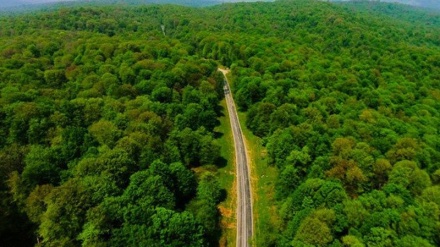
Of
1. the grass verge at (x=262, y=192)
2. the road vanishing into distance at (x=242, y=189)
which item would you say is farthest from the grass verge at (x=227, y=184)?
the grass verge at (x=262, y=192)

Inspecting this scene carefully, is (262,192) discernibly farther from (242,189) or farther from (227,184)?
(227,184)

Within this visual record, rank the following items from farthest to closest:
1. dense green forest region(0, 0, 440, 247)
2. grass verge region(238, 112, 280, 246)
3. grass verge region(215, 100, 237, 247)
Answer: grass verge region(215, 100, 237, 247), grass verge region(238, 112, 280, 246), dense green forest region(0, 0, 440, 247)

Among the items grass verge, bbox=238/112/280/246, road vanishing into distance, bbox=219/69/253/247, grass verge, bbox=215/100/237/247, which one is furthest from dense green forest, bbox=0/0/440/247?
road vanishing into distance, bbox=219/69/253/247

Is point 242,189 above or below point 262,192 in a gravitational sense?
below

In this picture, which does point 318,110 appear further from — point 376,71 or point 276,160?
point 376,71

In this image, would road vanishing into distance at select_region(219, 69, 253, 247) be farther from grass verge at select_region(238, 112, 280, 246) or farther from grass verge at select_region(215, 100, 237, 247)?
grass verge at select_region(238, 112, 280, 246)

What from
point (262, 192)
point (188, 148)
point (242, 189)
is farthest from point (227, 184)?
point (188, 148)

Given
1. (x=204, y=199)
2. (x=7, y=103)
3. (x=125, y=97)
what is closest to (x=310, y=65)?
(x=125, y=97)

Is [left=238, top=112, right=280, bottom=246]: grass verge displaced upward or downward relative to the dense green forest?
downward
